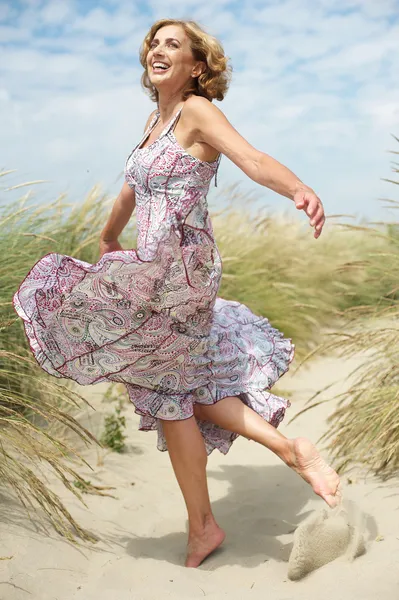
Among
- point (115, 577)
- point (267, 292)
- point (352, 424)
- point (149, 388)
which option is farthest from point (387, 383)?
point (267, 292)

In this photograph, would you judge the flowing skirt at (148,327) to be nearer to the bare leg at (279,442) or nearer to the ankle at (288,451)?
the bare leg at (279,442)

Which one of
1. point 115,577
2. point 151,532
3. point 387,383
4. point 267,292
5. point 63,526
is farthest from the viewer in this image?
point 267,292

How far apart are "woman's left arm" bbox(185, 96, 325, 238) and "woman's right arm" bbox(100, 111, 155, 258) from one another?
47 cm

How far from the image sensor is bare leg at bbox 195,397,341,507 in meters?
2.62

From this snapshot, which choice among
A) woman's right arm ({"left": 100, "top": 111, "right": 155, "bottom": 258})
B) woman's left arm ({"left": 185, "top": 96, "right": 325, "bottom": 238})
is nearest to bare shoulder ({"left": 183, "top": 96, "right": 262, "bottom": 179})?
woman's left arm ({"left": 185, "top": 96, "right": 325, "bottom": 238})

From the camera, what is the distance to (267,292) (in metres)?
5.98

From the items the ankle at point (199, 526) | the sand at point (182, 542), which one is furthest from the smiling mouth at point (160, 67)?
the sand at point (182, 542)

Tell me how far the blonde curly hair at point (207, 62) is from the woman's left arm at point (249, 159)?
15 cm

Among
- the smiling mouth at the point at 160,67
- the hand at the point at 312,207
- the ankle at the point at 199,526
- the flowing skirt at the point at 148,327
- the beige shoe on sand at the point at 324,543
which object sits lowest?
the ankle at the point at 199,526

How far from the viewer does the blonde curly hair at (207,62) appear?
2.80 metres

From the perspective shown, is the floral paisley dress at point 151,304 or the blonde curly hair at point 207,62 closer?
the floral paisley dress at point 151,304

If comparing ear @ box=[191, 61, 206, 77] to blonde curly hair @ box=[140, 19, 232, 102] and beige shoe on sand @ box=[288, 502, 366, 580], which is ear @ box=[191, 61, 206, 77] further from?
beige shoe on sand @ box=[288, 502, 366, 580]

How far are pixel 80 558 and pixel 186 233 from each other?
1311mm

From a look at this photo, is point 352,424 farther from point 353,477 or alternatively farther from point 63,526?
point 63,526
